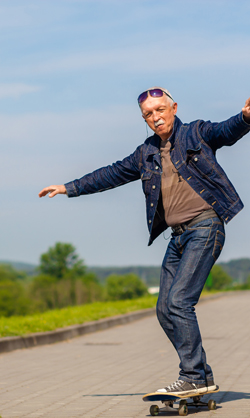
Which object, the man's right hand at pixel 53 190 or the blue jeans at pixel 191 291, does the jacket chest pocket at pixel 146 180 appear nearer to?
the blue jeans at pixel 191 291

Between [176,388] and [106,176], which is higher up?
[106,176]

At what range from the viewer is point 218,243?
4.70 meters

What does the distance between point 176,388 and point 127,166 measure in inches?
65.8

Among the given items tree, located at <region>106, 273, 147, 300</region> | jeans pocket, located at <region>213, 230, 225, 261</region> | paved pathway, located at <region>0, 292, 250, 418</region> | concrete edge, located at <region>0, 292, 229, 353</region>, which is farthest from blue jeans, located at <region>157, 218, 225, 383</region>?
tree, located at <region>106, 273, 147, 300</region>

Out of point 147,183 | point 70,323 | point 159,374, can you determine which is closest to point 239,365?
point 159,374

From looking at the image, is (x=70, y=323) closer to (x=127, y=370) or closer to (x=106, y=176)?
(x=127, y=370)

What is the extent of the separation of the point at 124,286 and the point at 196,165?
116123 mm

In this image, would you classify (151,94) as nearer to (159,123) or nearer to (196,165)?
(159,123)

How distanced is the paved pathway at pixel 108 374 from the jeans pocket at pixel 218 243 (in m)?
1.10

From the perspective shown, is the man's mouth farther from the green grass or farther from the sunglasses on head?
the green grass

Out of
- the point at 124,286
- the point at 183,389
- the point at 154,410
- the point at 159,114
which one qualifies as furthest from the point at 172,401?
the point at 124,286

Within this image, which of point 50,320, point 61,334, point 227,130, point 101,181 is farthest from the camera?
point 50,320

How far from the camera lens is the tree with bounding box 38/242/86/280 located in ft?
348

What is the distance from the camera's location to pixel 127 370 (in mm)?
7426
